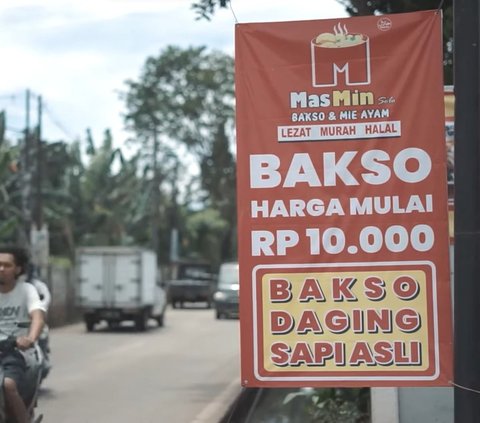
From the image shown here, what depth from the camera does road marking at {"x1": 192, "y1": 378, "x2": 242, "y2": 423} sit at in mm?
9509

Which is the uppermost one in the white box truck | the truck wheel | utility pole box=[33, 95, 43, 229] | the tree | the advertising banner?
the tree

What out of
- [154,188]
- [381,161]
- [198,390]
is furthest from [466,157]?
[154,188]

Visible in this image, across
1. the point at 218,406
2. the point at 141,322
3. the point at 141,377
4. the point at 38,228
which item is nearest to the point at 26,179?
the point at 38,228

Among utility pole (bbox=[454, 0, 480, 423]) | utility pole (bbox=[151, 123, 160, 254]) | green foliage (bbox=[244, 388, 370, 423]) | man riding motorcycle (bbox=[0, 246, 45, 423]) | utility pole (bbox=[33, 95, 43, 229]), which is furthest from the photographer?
utility pole (bbox=[151, 123, 160, 254])

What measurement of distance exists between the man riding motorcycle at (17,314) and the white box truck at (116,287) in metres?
19.1

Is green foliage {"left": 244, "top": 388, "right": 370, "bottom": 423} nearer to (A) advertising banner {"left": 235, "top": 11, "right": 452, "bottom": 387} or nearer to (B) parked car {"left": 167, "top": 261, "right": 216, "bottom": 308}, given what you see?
(A) advertising banner {"left": 235, "top": 11, "right": 452, "bottom": 387}

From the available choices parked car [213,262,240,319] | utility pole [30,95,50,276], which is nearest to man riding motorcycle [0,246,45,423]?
utility pole [30,95,50,276]

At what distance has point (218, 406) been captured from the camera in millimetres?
10461

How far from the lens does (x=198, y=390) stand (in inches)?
485

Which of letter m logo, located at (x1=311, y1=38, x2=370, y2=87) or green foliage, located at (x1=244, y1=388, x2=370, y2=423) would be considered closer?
letter m logo, located at (x1=311, y1=38, x2=370, y2=87)

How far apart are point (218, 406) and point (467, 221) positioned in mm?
6703

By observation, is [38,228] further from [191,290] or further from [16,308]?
[16,308]

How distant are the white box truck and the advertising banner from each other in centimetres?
2053

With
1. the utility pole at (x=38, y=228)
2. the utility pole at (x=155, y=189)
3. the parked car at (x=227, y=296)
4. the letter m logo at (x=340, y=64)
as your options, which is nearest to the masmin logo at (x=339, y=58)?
the letter m logo at (x=340, y=64)
